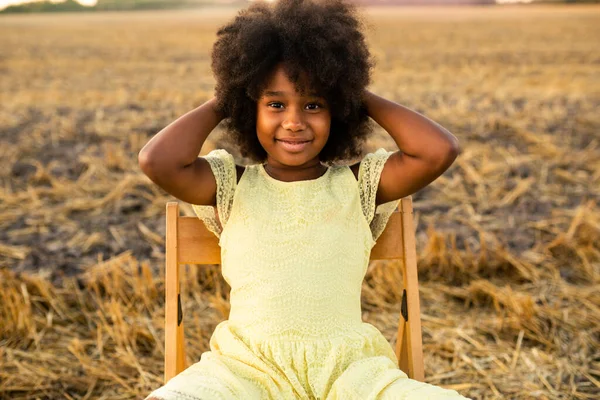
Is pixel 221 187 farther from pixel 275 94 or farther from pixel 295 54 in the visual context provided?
pixel 295 54

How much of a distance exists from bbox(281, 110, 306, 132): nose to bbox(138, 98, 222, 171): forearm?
0.33 meters

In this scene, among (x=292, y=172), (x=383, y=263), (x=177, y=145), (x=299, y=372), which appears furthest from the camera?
(x=383, y=263)

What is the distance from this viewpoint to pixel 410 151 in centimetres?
233

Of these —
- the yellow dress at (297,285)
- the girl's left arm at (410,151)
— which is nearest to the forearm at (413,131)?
the girl's left arm at (410,151)

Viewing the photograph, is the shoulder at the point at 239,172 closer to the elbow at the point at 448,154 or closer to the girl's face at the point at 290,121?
the girl's face at the point at 290,121

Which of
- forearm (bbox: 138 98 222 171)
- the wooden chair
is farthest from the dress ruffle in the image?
forearm (bbox: 138 98 222 171)

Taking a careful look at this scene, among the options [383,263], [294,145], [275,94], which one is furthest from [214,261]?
[383,263]

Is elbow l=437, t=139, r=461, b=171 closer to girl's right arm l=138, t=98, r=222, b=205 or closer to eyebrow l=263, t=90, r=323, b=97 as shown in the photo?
eyebrow l=263, t=90, r=323, b=97

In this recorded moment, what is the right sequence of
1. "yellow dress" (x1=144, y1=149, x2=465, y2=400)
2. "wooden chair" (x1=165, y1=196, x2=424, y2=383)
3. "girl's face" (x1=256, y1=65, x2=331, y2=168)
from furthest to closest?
"wooden chair" (x1=165, y1=196, x2=424, y2=383) < "girl's face" (x1=256, y1=65, x2=331, y2=168) < "yellow dress" (x1=144, y1=149, x2=465, y2=400)

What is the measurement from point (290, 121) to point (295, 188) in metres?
0.27

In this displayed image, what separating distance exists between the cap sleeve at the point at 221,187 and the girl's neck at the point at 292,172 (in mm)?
149

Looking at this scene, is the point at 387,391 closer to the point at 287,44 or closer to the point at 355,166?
the point at 355,166

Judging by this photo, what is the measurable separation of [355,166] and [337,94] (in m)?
0.31

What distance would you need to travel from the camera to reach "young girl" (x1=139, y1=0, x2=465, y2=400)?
219 centimetres
